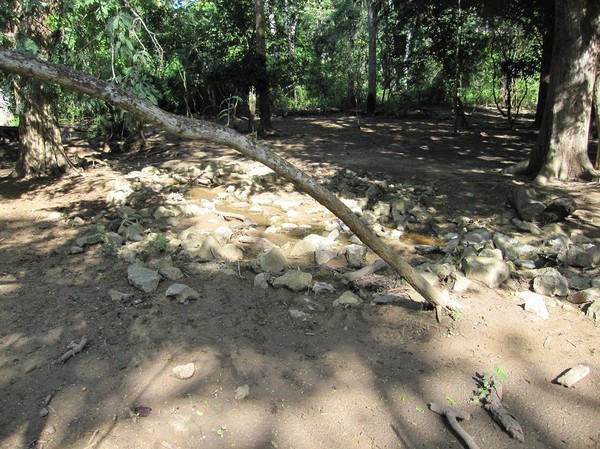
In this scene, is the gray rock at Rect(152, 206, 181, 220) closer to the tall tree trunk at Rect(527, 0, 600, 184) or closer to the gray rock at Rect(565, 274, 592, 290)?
Answer: the gray rock at Rect(565, 274, 592, 290)

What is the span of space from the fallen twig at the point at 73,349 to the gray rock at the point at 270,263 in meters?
1.56

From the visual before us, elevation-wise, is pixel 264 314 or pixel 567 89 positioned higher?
pixel 567 89

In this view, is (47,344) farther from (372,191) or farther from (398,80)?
(398,80)

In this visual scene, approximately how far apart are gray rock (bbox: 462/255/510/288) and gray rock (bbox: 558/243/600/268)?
784 millimetres

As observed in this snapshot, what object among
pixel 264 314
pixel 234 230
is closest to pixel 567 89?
pixel 234 230

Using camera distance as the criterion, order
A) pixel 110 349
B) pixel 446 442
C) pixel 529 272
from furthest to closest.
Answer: pixel 529 272 < pixel 110 349 < pixel 446 442

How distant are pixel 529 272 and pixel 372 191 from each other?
3.19 metres

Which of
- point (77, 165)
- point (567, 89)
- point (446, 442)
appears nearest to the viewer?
point (446, 442)

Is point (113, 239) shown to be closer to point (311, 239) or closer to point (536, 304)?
point (311, 239)

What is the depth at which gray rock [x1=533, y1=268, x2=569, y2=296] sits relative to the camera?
3854 mm

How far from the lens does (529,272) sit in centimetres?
429

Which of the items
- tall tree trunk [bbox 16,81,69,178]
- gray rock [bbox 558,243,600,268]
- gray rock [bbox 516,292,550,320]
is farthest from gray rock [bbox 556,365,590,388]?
tall tree trunk [bbox 16,81,69,178]

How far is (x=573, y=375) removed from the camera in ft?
9.55

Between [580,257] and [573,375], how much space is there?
191 centimetres
